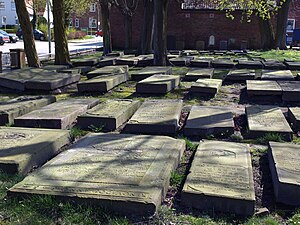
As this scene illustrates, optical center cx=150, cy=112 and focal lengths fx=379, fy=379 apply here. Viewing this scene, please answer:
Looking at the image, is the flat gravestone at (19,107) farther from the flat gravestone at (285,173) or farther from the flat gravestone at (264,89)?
the flat gravestone at (264,89)

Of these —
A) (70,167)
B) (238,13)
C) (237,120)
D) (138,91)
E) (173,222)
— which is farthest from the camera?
(238,13)

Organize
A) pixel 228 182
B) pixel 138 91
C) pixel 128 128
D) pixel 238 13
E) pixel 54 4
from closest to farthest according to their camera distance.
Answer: pixel 228 182 → pixel 128 128 → pixel 138 91 → pixel 54 4 → pixel 238 13

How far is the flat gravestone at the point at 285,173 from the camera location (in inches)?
143

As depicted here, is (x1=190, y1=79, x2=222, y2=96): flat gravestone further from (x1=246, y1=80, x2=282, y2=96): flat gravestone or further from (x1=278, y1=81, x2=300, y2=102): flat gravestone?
(x1=278, y1=81, x2=300, y2=102): flat gravestone

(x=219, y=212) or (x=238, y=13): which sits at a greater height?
(x=238, y=13)

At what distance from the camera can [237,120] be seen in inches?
270

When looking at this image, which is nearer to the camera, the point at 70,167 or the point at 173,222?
the point at 173,222

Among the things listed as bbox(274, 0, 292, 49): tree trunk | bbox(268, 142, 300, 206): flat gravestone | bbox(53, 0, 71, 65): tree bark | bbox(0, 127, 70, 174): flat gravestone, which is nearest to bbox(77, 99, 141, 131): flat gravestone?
bbox(0, 127, 70, 174): flat gravestone

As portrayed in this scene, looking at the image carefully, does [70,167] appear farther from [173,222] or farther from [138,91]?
[138,91]

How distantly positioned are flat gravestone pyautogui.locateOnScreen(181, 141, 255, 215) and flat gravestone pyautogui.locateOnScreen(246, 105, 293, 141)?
126 cm

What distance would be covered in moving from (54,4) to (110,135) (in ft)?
33.8

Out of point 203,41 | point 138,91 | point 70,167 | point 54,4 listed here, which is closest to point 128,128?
point 70,167

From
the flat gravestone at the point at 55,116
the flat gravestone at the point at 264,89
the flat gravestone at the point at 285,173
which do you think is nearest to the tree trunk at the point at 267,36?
the flat gravestone at the point at 264,89

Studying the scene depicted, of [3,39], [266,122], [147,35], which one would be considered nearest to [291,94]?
A: [266,122]
